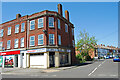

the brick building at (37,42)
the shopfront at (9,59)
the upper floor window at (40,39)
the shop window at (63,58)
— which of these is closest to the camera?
the brick building at (37,42)

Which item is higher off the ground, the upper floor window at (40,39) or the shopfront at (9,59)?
the upper floor window at (40,39)

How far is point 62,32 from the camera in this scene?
23516 mm

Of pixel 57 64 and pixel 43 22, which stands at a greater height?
pixel 43 22

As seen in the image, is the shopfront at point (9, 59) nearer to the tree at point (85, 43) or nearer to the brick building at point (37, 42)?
the brick building at point (37, 42)

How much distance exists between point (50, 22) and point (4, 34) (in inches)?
469

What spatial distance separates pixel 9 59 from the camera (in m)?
23.6

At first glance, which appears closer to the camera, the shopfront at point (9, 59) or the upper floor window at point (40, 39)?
the upper floor window at point (40, 39)

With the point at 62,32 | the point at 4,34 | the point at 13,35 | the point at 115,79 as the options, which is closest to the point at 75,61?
the point at 62,32

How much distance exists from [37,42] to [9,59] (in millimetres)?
7421

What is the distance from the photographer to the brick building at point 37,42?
802 inches

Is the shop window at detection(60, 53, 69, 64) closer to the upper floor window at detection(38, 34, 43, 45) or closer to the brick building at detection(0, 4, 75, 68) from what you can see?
the brick building at detection(0, 4, 75, 68)

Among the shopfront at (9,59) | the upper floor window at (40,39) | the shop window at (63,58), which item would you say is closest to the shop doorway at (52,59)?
the shop window at (63,58)

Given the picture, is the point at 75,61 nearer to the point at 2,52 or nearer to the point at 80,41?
the point at 80,41

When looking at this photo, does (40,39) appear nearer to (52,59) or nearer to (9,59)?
(52,59)
